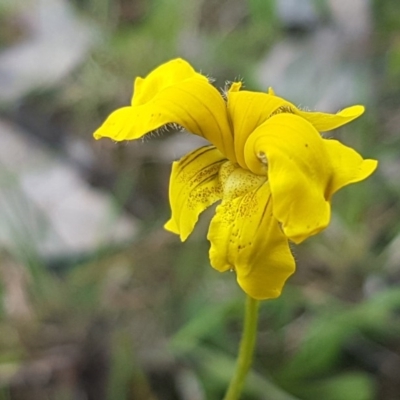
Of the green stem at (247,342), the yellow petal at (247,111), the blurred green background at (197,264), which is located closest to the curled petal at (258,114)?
the yellow petal at (247,111)

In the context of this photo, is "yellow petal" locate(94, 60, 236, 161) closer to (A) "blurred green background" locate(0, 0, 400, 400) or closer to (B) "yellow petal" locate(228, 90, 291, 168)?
(B) "yellow petal" locate(228, 90, 291, 168)

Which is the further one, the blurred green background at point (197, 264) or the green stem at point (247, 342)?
the blurred green background at point (197, 264)

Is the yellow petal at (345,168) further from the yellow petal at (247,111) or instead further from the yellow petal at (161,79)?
the yellow petal at (161,79)

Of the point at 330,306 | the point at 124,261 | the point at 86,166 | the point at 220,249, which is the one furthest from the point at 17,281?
the point at 220,249

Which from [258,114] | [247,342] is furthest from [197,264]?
[258,114]

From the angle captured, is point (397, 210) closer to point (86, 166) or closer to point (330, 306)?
point (330, 306)
